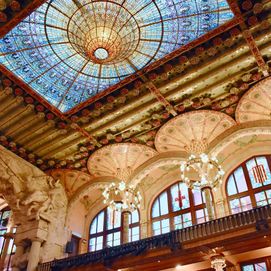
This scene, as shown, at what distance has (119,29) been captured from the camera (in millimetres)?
9523

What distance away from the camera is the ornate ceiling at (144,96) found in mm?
9406

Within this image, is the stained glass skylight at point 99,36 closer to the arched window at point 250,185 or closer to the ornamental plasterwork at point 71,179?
the ornamental plasterwork at point 71,179

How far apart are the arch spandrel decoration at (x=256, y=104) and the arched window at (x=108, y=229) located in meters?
6.56

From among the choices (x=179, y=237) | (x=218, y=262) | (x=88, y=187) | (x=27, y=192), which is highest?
(x=88, y=187)

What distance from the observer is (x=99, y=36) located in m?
9.52

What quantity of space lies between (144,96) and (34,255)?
7.11m

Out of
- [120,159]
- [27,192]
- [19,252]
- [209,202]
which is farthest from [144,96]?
[19,252]

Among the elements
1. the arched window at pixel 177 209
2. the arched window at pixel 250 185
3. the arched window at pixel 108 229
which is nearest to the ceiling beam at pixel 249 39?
the arched window at pixel 250 185

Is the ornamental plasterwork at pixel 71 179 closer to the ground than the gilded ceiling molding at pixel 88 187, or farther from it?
farther from it

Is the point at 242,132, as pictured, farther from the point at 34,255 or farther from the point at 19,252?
the point at 19,252

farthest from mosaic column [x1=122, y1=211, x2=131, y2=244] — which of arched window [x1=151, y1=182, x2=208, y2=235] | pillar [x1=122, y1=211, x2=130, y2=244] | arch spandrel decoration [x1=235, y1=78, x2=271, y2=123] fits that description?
arch spandrel decoration [x1=235, y1=78, x2=271, y2=123]

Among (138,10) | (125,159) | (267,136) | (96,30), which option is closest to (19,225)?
(125,159)

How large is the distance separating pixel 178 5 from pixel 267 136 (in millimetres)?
6542

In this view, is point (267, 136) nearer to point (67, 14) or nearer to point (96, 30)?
point (96, 30)
